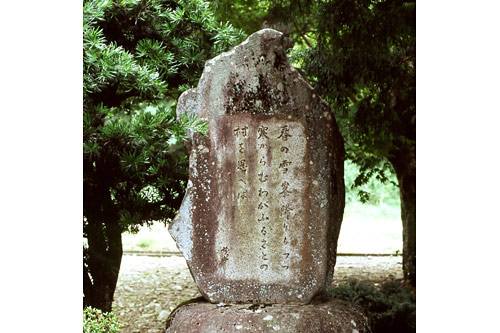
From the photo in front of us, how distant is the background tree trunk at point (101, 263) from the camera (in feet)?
13.0

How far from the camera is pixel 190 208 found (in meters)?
3.05

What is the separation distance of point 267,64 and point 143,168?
1227 mm

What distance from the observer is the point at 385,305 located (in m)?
4.27

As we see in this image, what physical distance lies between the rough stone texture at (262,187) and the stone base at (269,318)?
0.42 ft

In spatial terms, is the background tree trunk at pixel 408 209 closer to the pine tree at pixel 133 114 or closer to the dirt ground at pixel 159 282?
the dirt ground at pixel 159 282

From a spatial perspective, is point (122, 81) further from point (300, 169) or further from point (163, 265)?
point (163, 265)

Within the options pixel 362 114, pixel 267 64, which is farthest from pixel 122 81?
pixel 362 114

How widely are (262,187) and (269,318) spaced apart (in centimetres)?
79

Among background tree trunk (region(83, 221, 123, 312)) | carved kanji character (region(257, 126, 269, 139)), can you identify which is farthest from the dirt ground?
carved kanji character (region(257, 126, 269, 139))

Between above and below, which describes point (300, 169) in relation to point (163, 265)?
above

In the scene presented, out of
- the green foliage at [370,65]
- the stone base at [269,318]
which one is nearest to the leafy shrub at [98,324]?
the stone base at [269,318]

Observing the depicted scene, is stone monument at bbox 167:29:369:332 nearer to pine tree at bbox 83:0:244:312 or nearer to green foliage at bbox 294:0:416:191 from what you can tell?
pine tree at bbox 83:0:244:312

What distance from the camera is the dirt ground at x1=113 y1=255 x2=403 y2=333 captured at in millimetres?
4945

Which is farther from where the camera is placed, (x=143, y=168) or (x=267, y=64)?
(x=143, y=168)
